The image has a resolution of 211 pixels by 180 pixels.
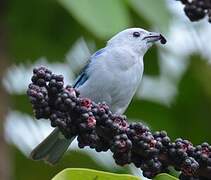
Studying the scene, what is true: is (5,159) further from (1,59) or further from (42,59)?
(42,59)

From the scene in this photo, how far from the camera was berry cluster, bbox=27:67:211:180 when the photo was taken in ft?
12.7

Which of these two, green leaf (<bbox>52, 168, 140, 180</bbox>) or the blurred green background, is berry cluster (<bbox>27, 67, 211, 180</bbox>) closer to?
green leaf (<bbox>52, 168, 140, 180</bbox>)

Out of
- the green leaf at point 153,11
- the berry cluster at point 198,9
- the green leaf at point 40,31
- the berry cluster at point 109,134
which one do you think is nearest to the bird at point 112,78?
the berry cluster at point 198,9

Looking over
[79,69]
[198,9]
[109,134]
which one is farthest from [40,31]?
[109,134]

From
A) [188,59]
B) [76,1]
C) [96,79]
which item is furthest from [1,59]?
[188,59]

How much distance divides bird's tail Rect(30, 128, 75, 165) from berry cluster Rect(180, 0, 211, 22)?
107 centimetres

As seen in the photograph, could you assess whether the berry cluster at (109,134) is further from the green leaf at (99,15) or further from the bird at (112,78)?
the green leaf at (99,15)

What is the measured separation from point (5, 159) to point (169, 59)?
9.51ft

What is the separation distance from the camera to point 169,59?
8.58 meters

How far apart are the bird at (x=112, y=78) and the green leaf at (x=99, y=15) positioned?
68cm

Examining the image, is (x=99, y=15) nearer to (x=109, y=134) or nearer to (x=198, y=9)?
(x=198, y=9)

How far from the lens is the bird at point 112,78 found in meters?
4.91

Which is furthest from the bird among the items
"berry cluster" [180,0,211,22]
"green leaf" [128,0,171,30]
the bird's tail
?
"green leaf" [128,0,171,30]

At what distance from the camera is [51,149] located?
16.6ft
